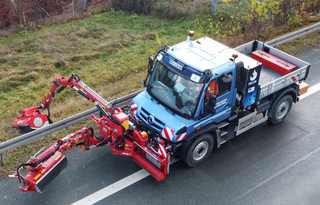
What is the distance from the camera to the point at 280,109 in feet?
39.0

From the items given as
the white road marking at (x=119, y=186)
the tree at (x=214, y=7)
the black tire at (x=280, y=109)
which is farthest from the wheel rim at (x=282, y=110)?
the tree at (x=214, y=7)

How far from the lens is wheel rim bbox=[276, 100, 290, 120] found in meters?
11.8

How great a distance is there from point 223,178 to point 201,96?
192cm

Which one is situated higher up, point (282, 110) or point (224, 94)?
point (224, 94)

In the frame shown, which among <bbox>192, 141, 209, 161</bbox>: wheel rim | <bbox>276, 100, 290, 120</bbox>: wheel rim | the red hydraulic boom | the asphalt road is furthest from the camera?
<bbox>276, 100, 290, 120</bbox>: wheel rim

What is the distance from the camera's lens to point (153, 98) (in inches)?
417

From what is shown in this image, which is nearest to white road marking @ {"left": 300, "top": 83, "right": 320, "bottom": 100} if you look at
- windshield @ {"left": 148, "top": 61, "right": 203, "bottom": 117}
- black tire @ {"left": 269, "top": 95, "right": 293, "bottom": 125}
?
black tire @ {"left": 269, "top": 95, "right": 293, "bottom": 125}

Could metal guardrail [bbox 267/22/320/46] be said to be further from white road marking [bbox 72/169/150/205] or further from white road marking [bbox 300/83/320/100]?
white road marking [bbox 72/169/150/205]

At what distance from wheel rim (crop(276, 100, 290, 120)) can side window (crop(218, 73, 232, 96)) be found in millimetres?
2226

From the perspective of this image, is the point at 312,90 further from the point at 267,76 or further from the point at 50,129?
the point at 50,129

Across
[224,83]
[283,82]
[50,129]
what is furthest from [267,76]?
[50,129]

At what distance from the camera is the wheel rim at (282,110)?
11.8 m

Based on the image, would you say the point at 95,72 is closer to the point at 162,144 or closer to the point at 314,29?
the point at 162,144

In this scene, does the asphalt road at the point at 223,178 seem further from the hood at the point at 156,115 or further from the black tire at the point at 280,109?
the hood at the point at 156,115
